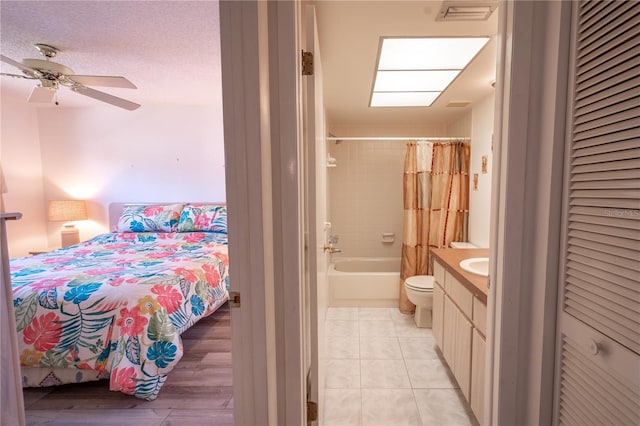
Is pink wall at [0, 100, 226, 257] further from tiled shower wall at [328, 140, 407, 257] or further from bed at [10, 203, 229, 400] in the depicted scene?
bed at [10, 203, 229, 400]

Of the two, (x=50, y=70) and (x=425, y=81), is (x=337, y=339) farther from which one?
(x=50, y=70)

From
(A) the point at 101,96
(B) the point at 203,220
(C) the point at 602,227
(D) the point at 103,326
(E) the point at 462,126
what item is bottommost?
(D) the point at 103,326

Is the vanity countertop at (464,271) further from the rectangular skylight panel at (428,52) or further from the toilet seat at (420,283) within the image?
the rectangular skylight panel at (428,52)

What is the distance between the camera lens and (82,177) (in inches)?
148

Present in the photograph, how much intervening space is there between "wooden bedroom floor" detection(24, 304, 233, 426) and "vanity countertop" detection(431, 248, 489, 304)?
1478 mm

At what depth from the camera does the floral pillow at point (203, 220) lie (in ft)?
10.7

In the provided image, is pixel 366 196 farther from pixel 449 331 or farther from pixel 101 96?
pixel 101 96

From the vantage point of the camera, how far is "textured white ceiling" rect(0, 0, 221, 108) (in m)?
1.62

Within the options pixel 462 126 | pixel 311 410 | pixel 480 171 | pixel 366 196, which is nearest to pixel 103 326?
pixel 311 410

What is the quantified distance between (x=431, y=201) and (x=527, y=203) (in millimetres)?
1953

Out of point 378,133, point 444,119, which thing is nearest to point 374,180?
point 378,133

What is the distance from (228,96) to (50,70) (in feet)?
7.03

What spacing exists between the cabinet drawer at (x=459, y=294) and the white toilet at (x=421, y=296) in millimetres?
620

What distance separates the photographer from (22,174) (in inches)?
138
